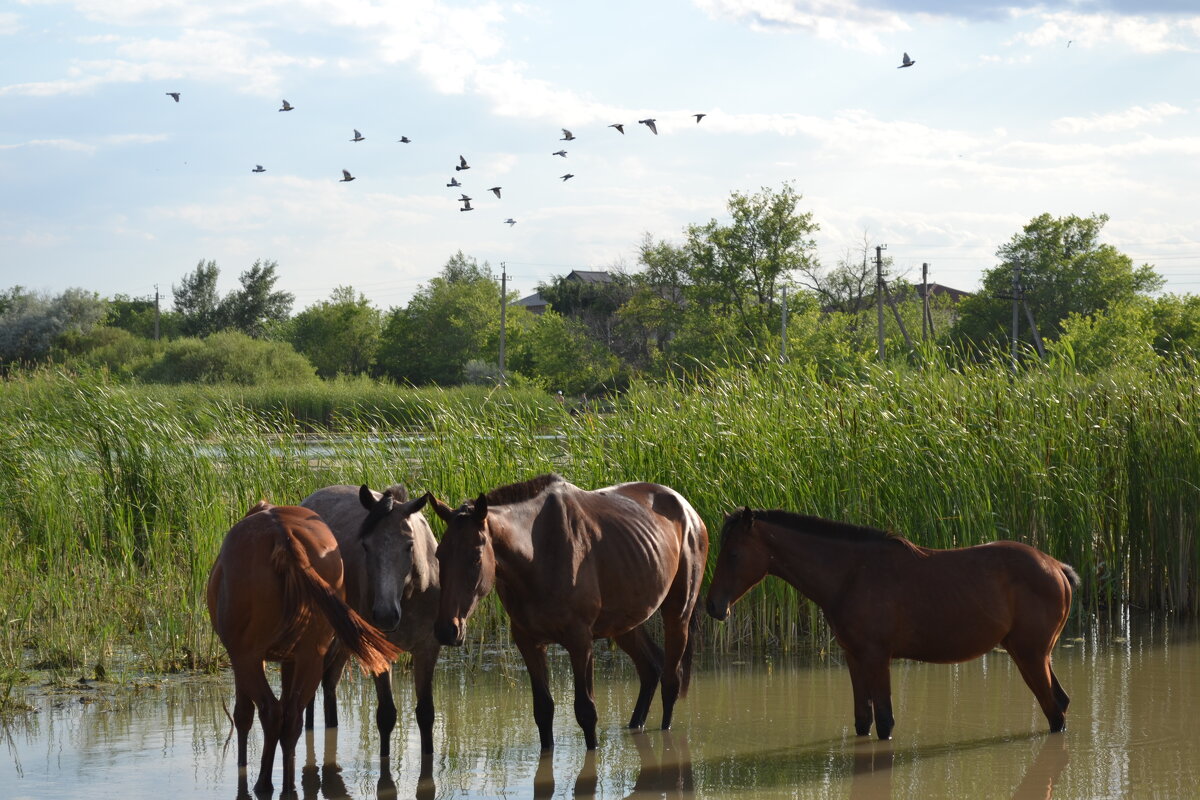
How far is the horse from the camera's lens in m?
5.74

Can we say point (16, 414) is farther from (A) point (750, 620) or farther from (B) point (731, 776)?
(B) point (731, 776)

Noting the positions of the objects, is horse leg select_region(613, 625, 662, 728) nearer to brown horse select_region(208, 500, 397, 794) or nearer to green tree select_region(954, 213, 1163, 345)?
brown horse select_region(208, 500, 397, 794)

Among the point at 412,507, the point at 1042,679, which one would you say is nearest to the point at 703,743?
the point at 1042,679

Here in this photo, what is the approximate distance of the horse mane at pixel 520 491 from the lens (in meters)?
6.60

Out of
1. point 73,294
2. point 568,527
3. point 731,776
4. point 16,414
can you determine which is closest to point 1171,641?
point 731,776

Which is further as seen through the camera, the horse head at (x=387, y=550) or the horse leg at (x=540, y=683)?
the horse leg at (x=540, y=683)

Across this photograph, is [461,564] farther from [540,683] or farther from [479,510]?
[540,683]

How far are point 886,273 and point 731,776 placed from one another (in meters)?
55.1

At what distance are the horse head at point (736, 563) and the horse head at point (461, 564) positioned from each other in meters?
1.76

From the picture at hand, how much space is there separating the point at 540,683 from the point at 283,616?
185cm

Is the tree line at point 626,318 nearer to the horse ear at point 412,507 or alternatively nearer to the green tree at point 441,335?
the green tree at point 441,335

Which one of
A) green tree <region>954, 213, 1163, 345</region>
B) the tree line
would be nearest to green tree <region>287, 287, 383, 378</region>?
the tree line

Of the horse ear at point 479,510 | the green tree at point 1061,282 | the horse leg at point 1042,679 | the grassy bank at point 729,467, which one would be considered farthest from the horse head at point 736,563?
the green tree at point 1061,282

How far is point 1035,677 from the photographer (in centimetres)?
705
